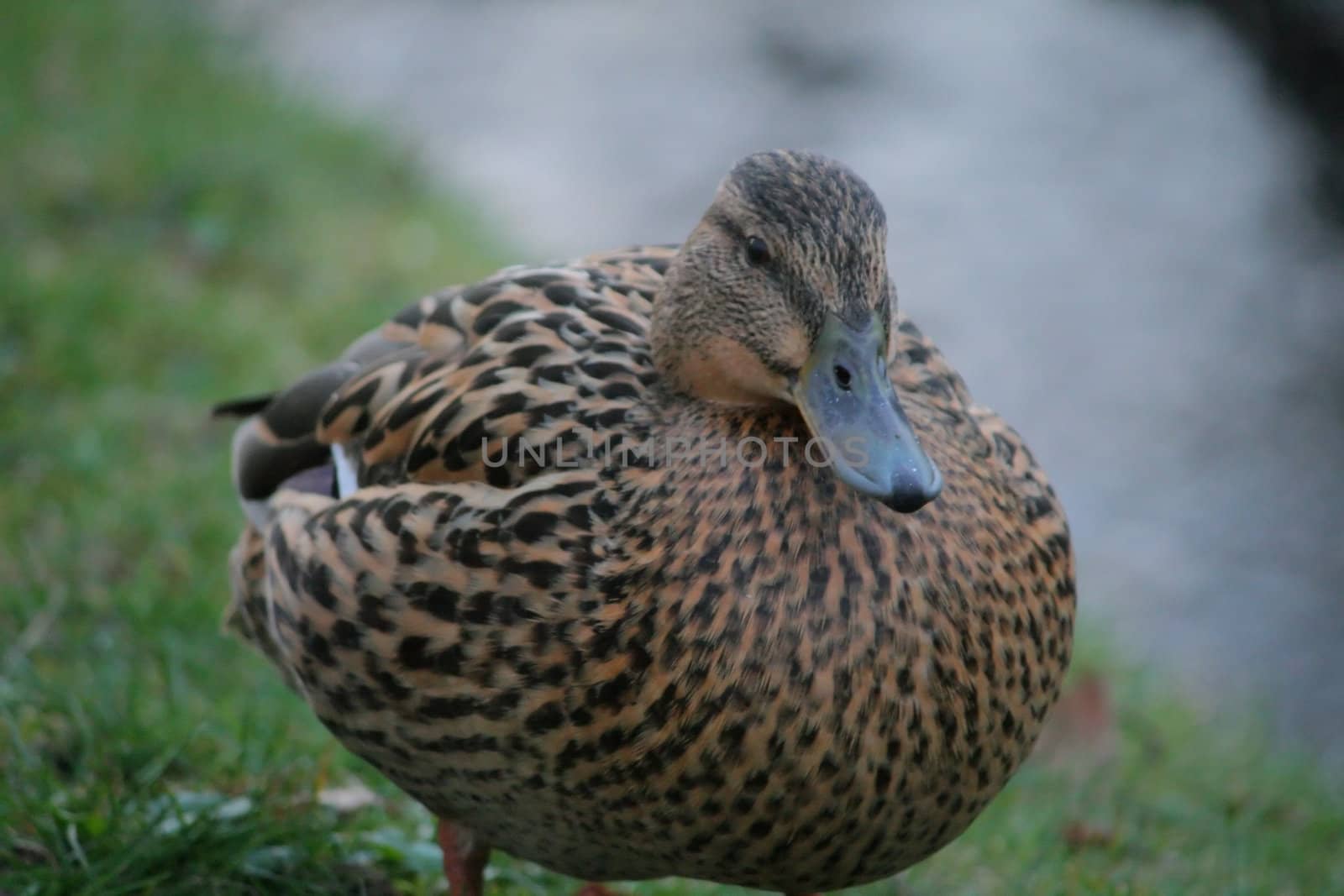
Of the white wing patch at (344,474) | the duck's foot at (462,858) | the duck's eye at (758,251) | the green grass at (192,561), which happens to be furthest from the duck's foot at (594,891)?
the duck's eye at (758,251)

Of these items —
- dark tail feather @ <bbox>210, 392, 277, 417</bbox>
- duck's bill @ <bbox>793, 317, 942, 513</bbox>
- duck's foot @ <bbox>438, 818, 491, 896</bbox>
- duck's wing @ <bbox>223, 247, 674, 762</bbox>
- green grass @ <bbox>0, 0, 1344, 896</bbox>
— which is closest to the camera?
duck's bill @ <bbox>793, 317, 942, 513</bbox>

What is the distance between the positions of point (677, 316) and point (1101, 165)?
768 cm

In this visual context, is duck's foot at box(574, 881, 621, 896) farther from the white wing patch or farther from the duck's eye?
the duck's eye

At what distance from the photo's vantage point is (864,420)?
2520 millimetres

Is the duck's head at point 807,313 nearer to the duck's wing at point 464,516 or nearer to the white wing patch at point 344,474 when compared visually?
the duck's wing at point 464,516

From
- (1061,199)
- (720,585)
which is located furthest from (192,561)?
(1061,199)

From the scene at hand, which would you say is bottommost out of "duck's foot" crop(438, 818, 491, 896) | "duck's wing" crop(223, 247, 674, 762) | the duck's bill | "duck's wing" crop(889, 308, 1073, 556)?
"duck's foot" crop(438, 818, 491, 896)

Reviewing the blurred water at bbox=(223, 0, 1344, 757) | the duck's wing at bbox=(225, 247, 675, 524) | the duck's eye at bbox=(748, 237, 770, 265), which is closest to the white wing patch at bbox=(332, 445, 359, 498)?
the duck's wing at bbox=(225, 247, 675, 524)

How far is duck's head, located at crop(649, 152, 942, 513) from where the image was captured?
2500mm

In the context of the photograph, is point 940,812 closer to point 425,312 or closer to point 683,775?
point 683,775

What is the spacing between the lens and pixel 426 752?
2814 millimetres

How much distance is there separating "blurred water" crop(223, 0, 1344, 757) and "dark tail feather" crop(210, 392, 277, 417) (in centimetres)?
353

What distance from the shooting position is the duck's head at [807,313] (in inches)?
98.4

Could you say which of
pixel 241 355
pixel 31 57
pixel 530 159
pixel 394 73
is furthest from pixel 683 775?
pixel 394 73
